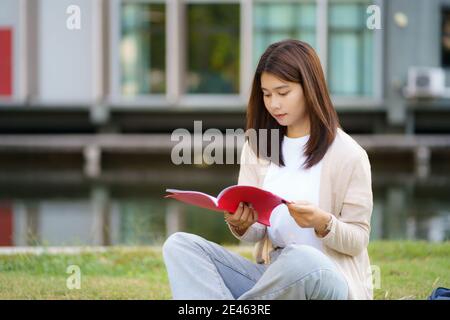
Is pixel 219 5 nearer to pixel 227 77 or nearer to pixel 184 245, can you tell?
pixel 227 77

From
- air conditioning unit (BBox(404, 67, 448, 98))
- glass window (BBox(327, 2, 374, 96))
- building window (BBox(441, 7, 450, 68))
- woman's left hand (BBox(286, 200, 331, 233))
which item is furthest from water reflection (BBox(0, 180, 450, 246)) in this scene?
building window (BBox(441, 7, 450, 68))

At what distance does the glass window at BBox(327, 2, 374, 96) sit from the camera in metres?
15.4

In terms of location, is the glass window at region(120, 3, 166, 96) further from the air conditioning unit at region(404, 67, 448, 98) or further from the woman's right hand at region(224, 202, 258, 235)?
the woman's right hand at region(224, 202, 258, 235)

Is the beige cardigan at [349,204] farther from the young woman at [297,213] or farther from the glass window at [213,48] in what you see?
the glass window at [213,48]

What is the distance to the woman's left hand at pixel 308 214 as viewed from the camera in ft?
9.09

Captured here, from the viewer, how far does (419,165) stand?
13750mm

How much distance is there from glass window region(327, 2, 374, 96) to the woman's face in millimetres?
12426

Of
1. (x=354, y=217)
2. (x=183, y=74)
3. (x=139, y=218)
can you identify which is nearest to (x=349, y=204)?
(x=354, y=217)

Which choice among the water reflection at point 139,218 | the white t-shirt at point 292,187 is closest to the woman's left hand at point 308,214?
the white t-shirt at point 292,187

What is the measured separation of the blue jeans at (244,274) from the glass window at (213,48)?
40.8 feet

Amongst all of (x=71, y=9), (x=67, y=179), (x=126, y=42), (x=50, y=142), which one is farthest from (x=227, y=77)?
(x=71, y=9)

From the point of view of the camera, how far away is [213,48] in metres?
15.5

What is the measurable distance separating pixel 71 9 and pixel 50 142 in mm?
8346

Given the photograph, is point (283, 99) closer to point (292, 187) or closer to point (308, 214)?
point (292, 187)
